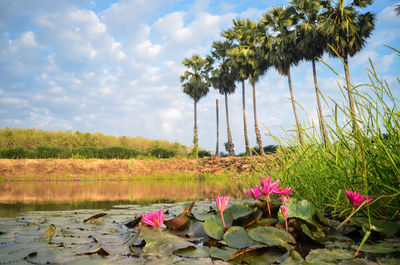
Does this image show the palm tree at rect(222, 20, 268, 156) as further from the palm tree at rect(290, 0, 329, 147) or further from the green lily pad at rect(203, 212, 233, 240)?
the green lily pad at rect(203, 212, 233, 240)

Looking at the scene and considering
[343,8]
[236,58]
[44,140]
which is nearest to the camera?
[343,8]

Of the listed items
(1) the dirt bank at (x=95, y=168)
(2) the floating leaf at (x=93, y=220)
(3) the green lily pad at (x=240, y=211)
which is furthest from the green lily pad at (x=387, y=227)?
(1) the dirt bank at (x=95, y=168)

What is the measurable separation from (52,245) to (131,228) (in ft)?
2.08

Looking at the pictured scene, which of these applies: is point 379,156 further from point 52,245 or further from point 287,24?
point 287,24

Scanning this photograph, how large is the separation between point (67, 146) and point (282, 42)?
15.6 metres

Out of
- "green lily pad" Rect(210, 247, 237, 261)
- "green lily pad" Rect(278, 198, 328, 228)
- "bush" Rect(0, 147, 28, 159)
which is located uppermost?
"bush" Rect(0, 147, 28, 159)

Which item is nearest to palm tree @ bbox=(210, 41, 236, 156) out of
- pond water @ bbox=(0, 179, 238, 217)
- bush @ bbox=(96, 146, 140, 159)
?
bush @ bbox=(96, 146, 140, 159)

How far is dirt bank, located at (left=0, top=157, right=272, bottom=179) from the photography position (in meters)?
9.17

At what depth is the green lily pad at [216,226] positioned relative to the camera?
1248 millimetres

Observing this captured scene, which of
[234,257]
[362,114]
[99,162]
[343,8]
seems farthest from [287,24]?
[234,257]

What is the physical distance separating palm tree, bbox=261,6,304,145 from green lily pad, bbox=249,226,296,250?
16131 mm

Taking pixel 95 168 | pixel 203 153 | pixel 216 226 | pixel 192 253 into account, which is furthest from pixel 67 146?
pixel 192 253

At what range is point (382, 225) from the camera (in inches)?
46.3

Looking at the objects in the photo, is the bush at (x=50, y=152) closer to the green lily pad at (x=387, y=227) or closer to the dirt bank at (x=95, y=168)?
the dirt bank at (x=95, y=168)
